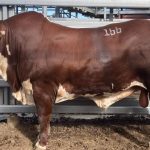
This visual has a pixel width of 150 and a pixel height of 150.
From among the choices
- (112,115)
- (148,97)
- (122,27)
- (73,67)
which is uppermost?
(122,27)

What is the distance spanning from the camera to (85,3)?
5.65 m

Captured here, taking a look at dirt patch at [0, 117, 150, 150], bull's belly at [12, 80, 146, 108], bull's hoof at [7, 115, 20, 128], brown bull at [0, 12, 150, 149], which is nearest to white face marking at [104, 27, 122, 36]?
brown bull at [0, 12, 150, 149]

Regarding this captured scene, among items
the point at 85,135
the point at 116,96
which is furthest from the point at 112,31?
the point at 85,135

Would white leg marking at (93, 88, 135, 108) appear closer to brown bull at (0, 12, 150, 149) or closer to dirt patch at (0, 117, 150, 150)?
brown bull at (0, 12, 150, 149)

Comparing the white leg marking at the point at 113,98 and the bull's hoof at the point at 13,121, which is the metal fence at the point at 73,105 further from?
the white leg marking at the point at 113,98

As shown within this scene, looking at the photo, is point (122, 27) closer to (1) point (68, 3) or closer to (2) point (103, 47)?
(2) point (103, 47)

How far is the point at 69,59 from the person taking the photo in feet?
15.4

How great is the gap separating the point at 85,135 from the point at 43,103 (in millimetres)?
956

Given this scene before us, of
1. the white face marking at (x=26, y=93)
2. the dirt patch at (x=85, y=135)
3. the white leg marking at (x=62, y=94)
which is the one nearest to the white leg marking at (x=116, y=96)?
the white leg marking at (x=62, y=94)

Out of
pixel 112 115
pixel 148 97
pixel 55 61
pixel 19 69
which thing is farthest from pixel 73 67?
pixel 112 115

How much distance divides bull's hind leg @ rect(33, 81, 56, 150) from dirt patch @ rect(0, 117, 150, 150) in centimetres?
14

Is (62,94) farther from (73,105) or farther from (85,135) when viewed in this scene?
(73,105)

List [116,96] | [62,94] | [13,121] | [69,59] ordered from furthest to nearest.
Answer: [13,121] < [116,96] < [62,94] < [69,59]

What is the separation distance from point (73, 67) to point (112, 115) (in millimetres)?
1779
